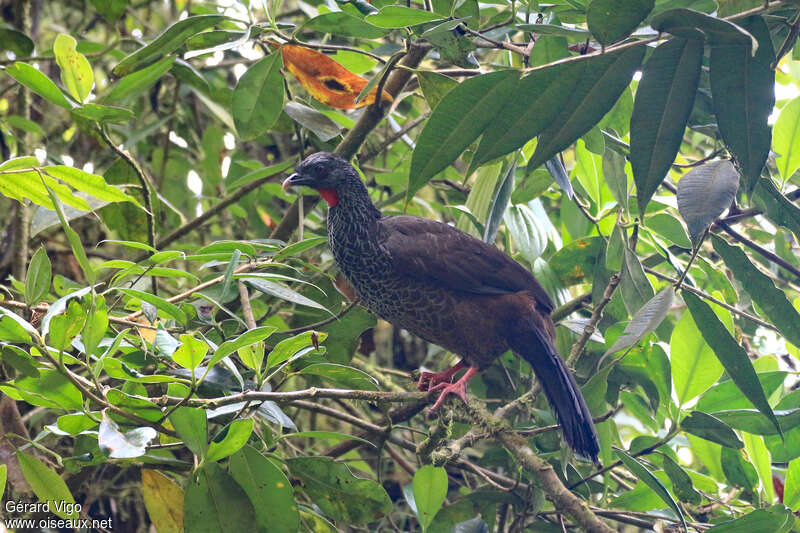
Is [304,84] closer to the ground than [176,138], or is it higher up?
higher up

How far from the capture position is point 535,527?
83.5 inches

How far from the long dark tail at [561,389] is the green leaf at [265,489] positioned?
0.80 metres

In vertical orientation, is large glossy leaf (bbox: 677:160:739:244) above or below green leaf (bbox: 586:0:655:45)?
below

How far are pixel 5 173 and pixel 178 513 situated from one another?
94 centimetres

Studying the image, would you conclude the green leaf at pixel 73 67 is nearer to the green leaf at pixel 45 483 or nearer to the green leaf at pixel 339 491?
the green leaf at pixel 45 483

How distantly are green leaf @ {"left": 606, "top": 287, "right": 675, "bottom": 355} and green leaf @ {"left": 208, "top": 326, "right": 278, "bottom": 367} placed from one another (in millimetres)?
670

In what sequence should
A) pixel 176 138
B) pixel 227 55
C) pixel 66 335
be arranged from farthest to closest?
pixel 227 55 → pixel 176 138 → pixel 66 335

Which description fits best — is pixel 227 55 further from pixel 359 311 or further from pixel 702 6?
pixel 702 6

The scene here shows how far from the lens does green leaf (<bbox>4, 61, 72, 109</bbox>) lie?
1.71 meters

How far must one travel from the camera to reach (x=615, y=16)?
1253 millimetres

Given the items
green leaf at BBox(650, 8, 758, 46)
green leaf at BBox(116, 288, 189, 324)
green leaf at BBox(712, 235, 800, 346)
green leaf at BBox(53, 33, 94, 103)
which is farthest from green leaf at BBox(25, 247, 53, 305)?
green leaf at BBox(712, 235, 800, 346)

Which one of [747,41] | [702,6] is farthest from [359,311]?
[747,41]

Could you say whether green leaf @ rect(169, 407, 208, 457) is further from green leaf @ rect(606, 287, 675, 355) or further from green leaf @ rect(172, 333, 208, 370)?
green leaf @ rect(606, 287, 675, 355)

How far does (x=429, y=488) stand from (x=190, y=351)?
0.84 meters
